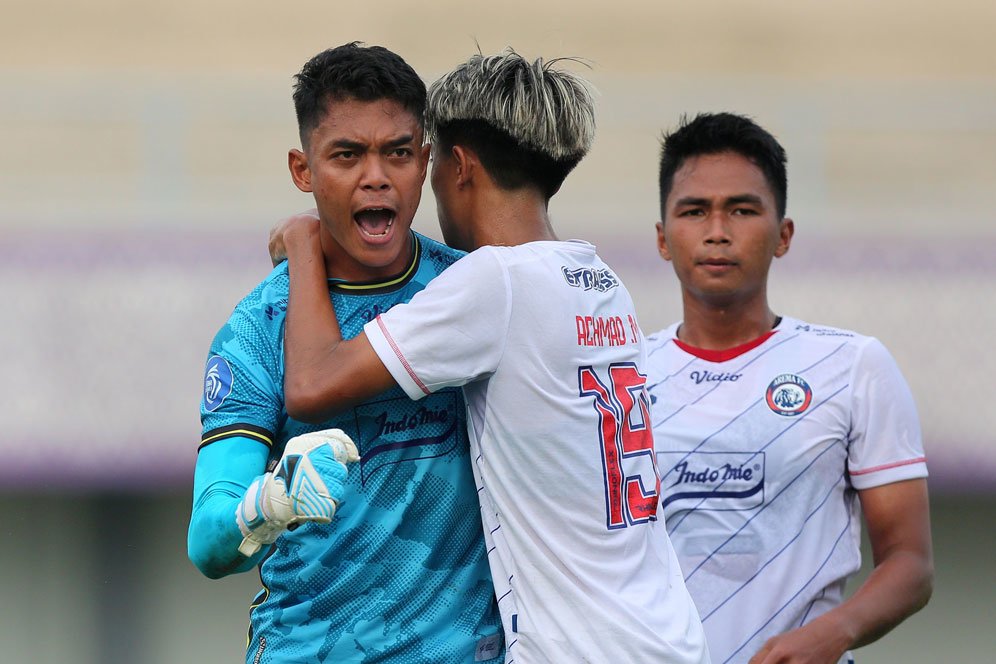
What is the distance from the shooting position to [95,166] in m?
8.38

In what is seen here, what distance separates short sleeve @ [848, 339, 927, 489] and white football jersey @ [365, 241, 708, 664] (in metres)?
0.99

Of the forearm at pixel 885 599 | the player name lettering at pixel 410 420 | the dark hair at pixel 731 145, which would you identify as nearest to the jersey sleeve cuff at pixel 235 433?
the player name lettering at pixel 410 420

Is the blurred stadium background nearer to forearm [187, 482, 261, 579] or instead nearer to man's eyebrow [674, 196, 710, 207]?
man's eyebrow [674, 196, 710, 207]

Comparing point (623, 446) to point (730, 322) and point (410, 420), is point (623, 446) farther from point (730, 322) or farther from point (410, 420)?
point (730, 322)

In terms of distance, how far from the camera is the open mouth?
108 inches

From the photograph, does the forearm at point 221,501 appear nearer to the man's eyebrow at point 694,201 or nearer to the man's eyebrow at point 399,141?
the man's eyebrow at point 399,141

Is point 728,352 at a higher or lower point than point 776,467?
higher

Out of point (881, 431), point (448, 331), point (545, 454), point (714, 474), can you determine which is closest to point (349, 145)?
point (448, 331)

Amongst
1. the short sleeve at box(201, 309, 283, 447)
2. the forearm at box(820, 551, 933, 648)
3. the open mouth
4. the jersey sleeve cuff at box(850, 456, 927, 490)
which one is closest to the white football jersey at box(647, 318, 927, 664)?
the jersey sleeve cuff at box(850, 456, 927, 490)

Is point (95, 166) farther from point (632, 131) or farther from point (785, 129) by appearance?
point (785, 129)

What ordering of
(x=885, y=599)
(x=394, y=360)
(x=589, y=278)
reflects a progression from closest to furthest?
(x=394, y=360), (x=589, y=278), (x=885, y=599)

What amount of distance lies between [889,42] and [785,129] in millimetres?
4099

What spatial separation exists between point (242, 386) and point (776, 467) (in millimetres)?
1571

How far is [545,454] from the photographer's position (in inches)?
Answer: 104
